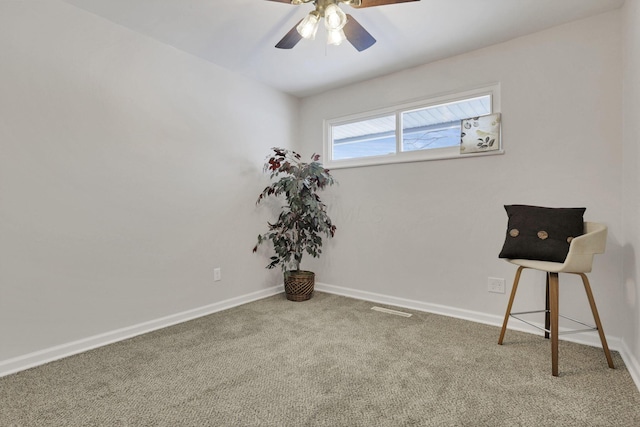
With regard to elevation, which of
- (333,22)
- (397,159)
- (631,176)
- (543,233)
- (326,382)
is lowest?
(326,382)

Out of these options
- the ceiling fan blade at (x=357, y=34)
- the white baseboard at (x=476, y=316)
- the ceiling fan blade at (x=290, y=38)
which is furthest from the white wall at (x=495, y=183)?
the ceiling fan blade at (x=290, y=38)

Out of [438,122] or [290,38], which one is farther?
[438,122]

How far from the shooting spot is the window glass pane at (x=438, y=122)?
2.72 meters

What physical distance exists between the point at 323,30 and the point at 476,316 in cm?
258

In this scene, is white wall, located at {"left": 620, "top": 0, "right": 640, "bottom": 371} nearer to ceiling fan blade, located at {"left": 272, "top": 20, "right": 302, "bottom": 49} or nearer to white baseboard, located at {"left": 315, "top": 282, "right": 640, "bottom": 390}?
white baseboard, located at {"left": 315, "top": 282, "right": 640, "bottom": 390}

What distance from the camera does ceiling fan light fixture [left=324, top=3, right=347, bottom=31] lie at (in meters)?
1.68

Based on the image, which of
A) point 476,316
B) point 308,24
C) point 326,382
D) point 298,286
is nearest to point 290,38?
point 308,24

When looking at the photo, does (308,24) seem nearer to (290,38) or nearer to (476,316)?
(290,38)

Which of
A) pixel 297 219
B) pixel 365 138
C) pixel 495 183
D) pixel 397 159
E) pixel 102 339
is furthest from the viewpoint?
pixel 365 138

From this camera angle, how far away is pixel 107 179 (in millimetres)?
2266

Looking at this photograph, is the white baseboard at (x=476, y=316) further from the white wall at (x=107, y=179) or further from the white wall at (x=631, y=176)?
the white wall at (x=107, y=179)

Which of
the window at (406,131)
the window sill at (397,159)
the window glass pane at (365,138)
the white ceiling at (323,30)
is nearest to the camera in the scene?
the white ceiling at (323,30)

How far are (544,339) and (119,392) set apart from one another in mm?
2683

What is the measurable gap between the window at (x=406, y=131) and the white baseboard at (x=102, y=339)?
192cm
